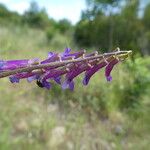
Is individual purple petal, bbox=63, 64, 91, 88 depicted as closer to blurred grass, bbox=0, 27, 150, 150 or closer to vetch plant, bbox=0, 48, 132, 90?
vetch plant, bbox=0, 48, 132, 90

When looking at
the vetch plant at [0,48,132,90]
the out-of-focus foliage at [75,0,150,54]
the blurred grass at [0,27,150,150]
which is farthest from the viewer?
the blurred grass at [0,27,150,150]

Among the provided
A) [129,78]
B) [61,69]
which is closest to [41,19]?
[129,78]

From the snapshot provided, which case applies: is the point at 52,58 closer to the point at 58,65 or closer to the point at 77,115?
the point at 58,65

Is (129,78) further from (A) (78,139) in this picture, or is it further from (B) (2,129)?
(B) (2,129)

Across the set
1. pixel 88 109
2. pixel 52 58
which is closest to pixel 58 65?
pixel 52 58

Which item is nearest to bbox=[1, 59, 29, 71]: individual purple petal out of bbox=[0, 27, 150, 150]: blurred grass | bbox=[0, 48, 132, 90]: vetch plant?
bbox=[0, 48, 132, 90]: vetch plant

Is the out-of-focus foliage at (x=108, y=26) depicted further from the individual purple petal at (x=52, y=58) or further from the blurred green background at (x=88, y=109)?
the individual purple petal at (x=52, y=58)
